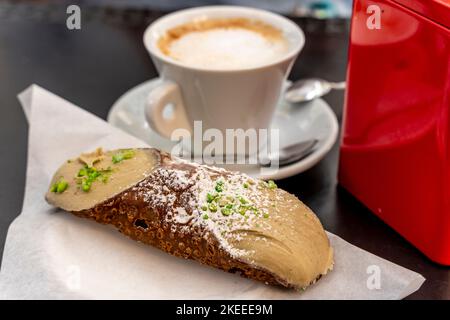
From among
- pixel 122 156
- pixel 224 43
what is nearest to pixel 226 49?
pixel 224 43

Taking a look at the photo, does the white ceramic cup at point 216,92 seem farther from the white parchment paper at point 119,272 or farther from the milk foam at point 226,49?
the white parchment paper at point 119,272

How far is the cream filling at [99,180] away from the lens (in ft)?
2.29

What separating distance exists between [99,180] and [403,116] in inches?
13.9

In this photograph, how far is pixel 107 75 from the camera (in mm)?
1170

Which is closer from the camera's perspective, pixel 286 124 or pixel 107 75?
pixel 286 124

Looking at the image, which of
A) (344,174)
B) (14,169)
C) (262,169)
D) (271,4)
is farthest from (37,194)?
(271,4)

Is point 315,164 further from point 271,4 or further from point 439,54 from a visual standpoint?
point 271,4

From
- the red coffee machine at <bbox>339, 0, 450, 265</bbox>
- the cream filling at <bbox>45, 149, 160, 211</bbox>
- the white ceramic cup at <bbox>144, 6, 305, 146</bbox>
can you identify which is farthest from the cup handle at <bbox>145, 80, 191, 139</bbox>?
the red coffee machine at <bbox>339, 0, 450, 265</bbox>

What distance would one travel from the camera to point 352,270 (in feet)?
2.11

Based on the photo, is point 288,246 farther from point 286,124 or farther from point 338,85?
point 338,85

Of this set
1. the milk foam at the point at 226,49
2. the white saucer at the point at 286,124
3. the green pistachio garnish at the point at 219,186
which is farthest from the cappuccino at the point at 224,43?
the green pistachio garnish at the point at 219,186

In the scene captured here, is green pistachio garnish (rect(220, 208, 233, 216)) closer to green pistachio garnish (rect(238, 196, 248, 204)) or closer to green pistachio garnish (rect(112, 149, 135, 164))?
green pistachio garnish (rect(238, 196, 248, 204))

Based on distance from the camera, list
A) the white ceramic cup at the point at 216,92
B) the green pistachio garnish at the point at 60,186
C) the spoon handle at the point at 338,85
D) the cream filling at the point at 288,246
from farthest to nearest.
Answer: the spoon handle at the point at 338,85 → the white ceramic cup at the point at 216,92 → the green pistachio garnish at the point at 60,186 → the cream filling at the point at 288,246

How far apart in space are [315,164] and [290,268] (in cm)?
31
